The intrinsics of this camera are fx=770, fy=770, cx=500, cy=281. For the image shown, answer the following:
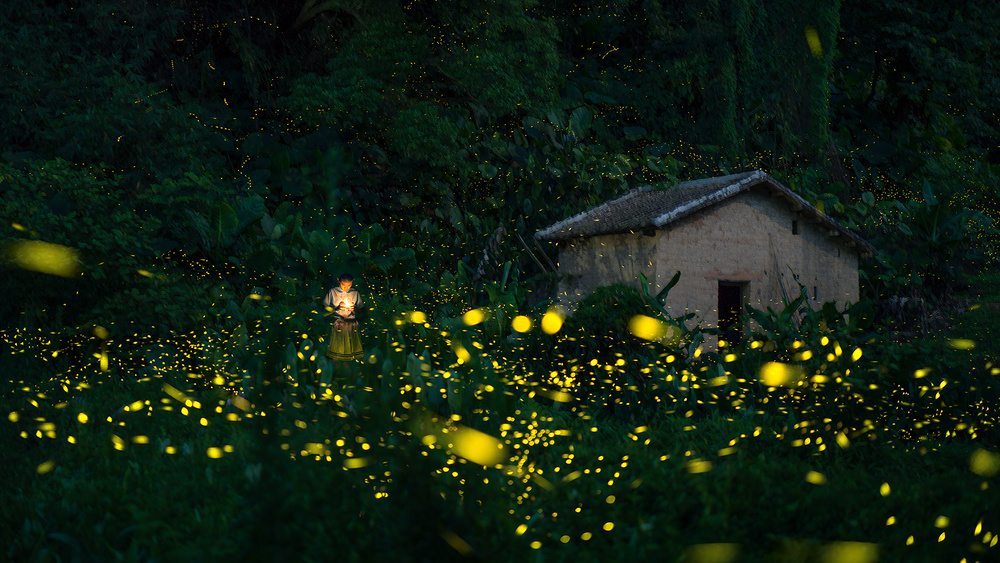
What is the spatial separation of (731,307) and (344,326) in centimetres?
786

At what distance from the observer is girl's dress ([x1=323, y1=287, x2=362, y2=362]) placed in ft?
28.1

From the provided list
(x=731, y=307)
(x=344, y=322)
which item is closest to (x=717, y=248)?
(x=731, y=307)

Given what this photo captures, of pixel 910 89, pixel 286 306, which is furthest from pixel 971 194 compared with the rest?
pixel 286 306

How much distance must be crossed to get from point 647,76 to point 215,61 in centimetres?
1098

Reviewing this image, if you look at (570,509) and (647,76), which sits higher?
(647,76)

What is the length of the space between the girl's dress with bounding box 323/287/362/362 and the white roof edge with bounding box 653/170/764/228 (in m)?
5.05

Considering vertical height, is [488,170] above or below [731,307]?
above

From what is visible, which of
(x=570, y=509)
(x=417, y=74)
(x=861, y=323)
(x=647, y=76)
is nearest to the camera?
(x=570, y=509)

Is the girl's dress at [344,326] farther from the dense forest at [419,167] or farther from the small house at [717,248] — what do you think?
the small house at [717,248]

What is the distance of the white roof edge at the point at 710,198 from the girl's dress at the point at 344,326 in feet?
16.6

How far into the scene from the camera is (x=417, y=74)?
626 inches

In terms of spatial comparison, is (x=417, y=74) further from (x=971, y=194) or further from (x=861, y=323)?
(x=971, y=194)

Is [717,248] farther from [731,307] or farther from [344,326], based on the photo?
[344,326]

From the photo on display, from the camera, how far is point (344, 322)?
868 cm
